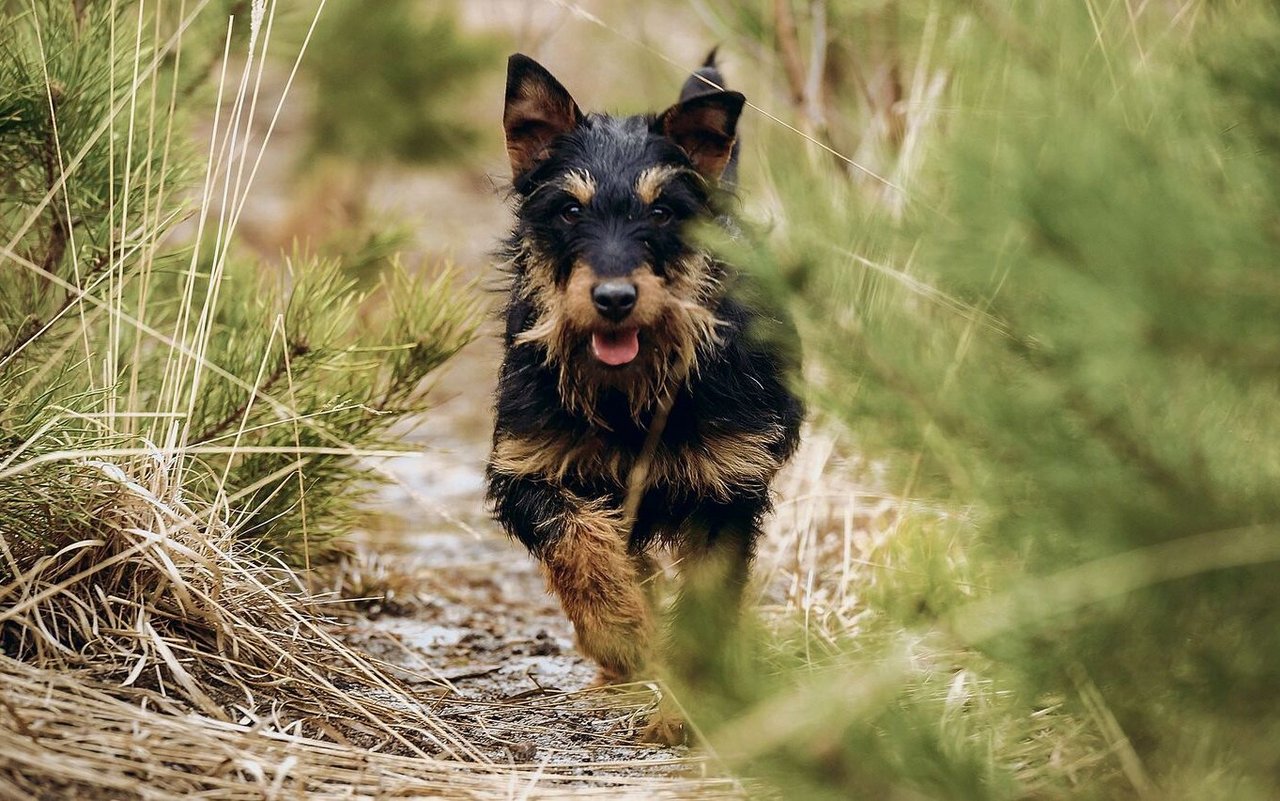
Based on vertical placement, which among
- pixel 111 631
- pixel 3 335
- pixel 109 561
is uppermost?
pixel 3 335

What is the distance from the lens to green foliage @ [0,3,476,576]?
9.81 ft

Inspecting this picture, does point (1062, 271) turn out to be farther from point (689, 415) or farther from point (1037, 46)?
point (689, 415)

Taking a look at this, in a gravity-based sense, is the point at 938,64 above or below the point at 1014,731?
above

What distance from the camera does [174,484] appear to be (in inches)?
112

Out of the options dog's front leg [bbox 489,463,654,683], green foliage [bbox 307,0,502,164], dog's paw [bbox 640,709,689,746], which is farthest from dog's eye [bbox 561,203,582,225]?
green foliage [bbox 307,0,502,164]

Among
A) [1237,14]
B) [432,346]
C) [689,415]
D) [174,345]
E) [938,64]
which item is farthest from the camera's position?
[938,64]

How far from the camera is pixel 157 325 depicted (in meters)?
3.69

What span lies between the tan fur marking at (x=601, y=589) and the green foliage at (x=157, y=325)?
65 centimetres

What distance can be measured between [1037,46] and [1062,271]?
0.70m

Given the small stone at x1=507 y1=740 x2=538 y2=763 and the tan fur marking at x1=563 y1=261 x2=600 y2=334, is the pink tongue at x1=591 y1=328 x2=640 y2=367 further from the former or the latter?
the small stone at x1=507 y1=740 x2=538 y2=763

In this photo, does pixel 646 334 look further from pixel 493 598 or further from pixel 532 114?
pixel 493 598

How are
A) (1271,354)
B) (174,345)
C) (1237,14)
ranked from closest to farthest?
(1271,354) < (1237,14) < (174,345)

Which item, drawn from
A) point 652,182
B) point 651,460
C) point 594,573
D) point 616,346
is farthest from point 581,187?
point 594,573

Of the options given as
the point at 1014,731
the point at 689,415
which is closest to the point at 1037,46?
the point at 1014,731
